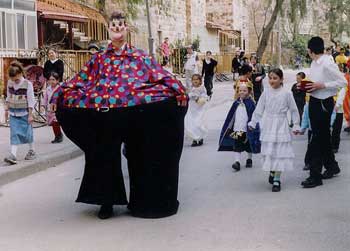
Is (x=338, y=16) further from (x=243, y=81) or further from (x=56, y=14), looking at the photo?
(x=243, y=81)

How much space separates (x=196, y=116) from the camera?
504 inches

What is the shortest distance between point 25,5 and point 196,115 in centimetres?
1313

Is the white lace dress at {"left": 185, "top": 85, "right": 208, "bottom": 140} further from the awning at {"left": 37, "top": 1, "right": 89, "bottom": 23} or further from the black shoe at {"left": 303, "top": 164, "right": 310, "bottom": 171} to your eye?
the awning at {"left": 37, "top": 1, "right": 89, "bottom": 23}

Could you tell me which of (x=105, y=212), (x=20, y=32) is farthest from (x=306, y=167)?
(x=20, y=32)

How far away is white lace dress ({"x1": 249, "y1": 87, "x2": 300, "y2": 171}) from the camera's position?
8.25 m

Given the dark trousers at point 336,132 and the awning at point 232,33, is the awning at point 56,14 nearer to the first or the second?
the dark trousers at point 336,132

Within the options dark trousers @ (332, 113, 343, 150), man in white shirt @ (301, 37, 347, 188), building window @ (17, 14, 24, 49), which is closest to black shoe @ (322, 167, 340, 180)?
man in white shirt @ (301, 37, 347, 188)

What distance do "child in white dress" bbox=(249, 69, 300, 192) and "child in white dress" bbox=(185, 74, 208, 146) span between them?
3.99 metres

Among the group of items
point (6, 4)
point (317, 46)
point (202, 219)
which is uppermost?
point (6, 4)

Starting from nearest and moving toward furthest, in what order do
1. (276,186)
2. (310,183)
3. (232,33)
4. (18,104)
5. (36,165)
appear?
(276,186) → (310,183) → (18,104) → (36,165) → (232,33)

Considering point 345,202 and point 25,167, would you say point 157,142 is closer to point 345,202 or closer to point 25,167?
point 345,202

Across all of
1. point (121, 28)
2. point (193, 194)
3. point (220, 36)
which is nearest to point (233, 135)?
point (193, 194)

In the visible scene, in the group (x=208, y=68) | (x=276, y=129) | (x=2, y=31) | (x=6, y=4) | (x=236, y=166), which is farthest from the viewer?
(x=6, y=4)

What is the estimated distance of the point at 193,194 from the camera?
8.05 m
